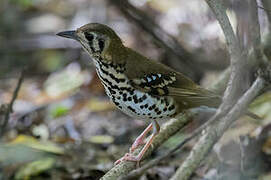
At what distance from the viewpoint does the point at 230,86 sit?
153 inches

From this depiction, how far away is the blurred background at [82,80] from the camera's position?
17.3 ft

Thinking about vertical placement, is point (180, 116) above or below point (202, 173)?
above

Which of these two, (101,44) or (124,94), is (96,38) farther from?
(124,94)

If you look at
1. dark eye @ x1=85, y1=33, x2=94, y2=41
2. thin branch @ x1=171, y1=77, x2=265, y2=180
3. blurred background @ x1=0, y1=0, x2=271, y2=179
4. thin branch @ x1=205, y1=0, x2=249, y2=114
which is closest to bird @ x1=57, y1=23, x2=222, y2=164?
dark eye @ x1=85, y1=33, x2=94, y2=41

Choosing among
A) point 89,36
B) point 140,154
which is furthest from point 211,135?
point 89,36

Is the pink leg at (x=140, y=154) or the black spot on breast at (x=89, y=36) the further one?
the pink leg at (x=140, y=154)

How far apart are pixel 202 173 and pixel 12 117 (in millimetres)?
2700

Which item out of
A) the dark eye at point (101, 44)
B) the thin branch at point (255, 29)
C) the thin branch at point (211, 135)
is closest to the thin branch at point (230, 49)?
the thin branch at point (255, 29)

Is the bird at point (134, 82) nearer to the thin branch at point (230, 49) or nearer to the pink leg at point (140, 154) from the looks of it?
the pink leg at point (140, 154)

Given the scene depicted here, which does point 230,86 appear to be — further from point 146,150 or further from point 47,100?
point 47,100

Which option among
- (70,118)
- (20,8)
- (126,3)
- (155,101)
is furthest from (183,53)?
(20,8)

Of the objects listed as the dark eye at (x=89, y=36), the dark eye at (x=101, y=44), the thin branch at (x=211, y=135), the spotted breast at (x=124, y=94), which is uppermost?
the dark eye at (x=89, y=36)

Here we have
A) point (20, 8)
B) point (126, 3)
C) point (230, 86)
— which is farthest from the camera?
point (20, 8)

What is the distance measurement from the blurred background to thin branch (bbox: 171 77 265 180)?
53 cm
